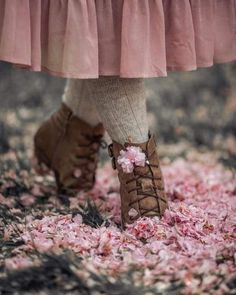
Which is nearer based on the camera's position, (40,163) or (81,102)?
(81,102)

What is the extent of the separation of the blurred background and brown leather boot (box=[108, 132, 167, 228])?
0.76 m

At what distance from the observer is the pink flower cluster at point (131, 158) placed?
5.72 ft

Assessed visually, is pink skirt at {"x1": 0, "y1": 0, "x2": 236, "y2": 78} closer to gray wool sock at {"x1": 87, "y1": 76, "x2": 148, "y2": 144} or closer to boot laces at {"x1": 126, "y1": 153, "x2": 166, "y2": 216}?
gray wool sock at {"x1": 87, "y1": 76, "x2": 148, "y2": 144}

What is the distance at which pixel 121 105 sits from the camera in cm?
172

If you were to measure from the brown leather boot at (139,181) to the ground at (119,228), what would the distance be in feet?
0.15

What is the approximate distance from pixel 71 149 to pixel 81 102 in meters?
0.17

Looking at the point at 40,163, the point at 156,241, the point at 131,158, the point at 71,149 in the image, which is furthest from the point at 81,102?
the point at 156,241

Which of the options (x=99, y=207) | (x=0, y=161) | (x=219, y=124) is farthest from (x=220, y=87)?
(x=99, y=207)

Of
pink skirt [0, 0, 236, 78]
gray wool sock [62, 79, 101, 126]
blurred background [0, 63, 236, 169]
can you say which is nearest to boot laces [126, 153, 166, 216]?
pink skirt [0, 0, 236, 78]

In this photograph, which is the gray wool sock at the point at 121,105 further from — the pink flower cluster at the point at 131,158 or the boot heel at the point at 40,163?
the boot heel at the point at 40,163

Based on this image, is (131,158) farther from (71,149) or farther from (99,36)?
(71,149)

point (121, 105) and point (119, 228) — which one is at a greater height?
point (121, 105)

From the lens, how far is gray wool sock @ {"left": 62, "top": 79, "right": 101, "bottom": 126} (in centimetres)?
213

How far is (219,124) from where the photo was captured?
322 centimetres
